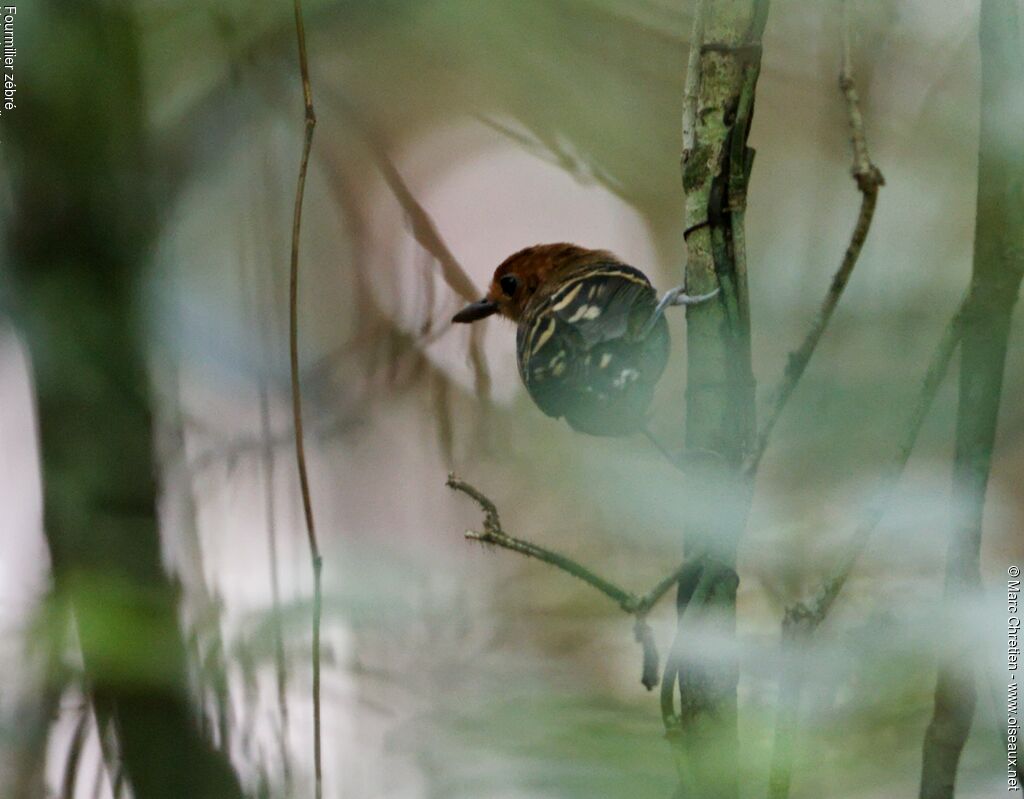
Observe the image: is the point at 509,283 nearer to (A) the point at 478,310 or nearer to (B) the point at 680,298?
(A) the point at 478,310

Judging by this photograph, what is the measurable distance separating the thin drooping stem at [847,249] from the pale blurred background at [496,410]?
0.09 feet

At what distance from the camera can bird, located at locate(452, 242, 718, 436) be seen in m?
0.47

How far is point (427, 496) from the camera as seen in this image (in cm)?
55

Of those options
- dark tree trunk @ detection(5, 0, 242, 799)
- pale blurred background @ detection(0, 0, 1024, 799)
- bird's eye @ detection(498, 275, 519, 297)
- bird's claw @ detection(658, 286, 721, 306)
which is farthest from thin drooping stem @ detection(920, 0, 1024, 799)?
dark tree trunk @ detection(5, 0, 242, 799)

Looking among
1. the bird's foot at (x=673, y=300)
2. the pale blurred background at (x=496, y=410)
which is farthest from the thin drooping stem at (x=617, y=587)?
the bird's foot at (x=673, y=300)

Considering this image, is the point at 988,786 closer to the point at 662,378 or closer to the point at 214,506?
the point at 662,378

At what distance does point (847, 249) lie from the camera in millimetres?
383

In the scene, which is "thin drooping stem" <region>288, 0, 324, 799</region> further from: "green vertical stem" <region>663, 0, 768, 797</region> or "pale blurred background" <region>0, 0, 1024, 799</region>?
"green vertical stem" <region>663, 0, 768, 797</region>

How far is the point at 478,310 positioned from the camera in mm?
548

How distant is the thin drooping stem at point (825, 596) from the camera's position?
40 centimetres

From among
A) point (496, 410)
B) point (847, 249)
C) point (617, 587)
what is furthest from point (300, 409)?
point (847, 249)

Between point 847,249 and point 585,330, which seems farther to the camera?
point 585,330

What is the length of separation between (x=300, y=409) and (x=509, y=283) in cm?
16

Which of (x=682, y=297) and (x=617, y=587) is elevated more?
(x=682, y=297)
